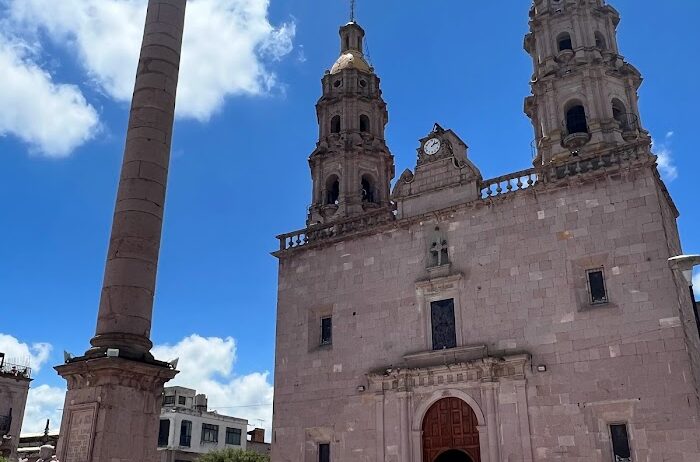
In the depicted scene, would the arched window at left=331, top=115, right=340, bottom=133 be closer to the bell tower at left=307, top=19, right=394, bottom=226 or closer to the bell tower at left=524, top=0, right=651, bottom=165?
the bell tower at left=307, top=19, right=394, bottom=226

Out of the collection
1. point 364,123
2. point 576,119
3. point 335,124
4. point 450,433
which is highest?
point 364,123

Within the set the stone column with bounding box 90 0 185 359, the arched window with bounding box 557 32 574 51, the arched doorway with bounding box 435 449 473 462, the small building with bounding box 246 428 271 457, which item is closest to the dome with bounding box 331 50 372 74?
the arched window with bounding box 557 32 574 51

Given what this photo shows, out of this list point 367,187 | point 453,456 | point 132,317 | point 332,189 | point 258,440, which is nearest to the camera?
point 132,317

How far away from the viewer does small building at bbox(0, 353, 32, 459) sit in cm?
3761

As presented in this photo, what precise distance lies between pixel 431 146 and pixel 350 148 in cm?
564

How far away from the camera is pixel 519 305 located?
1995cm

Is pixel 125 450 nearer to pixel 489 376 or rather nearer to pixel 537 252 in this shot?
pixel 489 376

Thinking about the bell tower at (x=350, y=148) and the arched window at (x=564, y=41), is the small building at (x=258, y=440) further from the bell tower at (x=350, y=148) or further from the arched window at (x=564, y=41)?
the arched window at (x=564, y=41)

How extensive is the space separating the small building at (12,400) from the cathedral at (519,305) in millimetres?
22483

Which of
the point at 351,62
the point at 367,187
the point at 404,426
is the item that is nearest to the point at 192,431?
the point at 367,187

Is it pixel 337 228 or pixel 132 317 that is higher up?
pixel 337 228

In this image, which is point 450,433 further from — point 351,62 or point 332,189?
point 351,62

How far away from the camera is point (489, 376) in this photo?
19344 mm

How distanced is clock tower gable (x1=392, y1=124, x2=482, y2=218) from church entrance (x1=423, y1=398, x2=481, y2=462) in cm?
663
